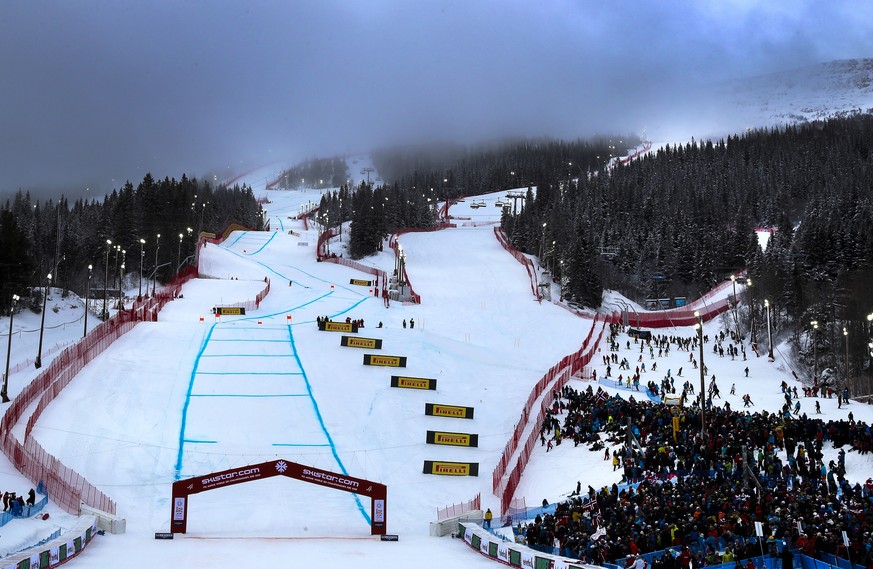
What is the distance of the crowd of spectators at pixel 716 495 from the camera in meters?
14.8

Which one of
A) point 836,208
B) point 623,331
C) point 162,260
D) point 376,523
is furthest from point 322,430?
point 836,208

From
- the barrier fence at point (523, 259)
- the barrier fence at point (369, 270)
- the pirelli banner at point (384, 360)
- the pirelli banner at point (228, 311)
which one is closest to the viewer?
the pirelli banner at point (384, 360)

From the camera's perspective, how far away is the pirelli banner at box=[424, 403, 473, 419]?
32594mm

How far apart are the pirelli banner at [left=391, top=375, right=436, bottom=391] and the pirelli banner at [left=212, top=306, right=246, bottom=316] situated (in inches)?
673

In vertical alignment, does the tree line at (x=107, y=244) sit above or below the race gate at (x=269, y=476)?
above

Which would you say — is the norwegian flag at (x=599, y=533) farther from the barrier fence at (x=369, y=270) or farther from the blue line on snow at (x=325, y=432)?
the barrier fence at (x=369, y=270)

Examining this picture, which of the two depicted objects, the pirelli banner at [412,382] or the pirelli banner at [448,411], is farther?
the pirelli banner at [412,382]

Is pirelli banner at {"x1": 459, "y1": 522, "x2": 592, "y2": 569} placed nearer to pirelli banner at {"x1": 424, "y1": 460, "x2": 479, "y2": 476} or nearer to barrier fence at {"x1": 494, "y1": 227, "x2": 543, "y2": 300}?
pirelli banner at {"x1": 424, "y1": 460, "x2": 479, "y2": 476}

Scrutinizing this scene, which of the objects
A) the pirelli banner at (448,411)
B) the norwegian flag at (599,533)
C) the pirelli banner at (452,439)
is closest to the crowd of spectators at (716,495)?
the norwegian flag at (599,533)

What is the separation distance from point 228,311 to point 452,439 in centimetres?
2344

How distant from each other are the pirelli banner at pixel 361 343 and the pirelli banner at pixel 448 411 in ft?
27.6

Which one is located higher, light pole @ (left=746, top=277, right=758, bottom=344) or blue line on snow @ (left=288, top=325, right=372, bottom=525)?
light pole @ (left=746, top=277, right=758, bottom=344)

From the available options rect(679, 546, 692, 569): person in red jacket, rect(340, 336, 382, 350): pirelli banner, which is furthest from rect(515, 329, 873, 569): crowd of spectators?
rect(340, 336, 382, 350): pirelli banner

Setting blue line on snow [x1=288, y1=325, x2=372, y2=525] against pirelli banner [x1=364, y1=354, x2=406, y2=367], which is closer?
blue line on snow [x1=288, y1=325, x2=372, y2=525]
